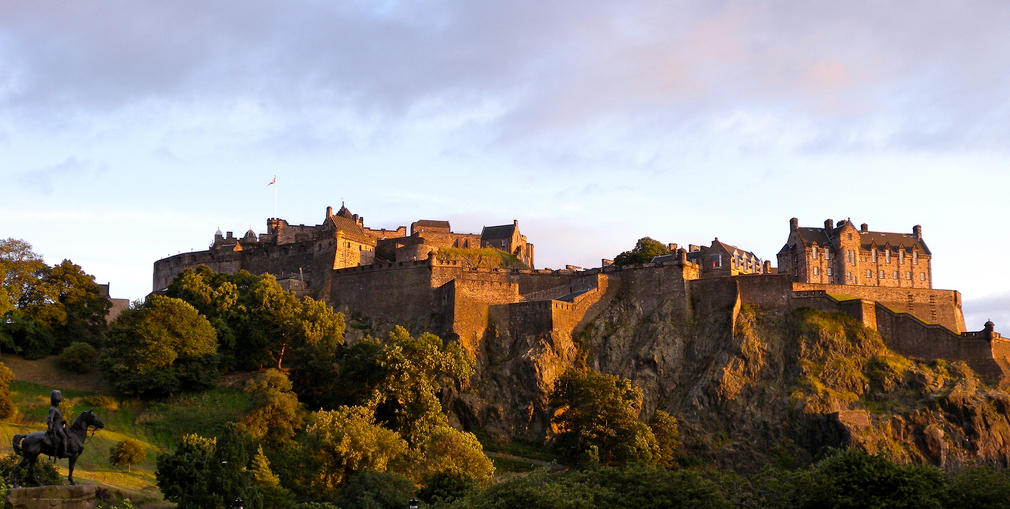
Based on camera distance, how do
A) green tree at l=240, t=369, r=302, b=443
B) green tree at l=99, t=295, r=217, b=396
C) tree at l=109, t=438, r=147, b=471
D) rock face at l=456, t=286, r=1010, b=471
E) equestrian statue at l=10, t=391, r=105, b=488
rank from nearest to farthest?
equestrian statue at l=10, t=391, r=105, b=488, tree at l=109, t=438, r=147, b=471, green tree at l=240, t=369, r=302, b=443, green tree at l=99, t=295, r=217, b=396, rock face at l=456, t=286, r=1010, b=471

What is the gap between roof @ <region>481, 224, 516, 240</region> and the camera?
103 m

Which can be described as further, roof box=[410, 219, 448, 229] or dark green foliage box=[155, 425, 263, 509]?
roof box=[410, 219, 448, 229]

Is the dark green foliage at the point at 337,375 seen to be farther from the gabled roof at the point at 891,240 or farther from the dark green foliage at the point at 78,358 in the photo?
the gabled roof at the point at 891,240

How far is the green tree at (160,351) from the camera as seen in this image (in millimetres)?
66812

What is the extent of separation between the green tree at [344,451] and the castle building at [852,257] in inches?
1673

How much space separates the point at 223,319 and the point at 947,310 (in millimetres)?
51112

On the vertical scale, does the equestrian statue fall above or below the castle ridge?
below

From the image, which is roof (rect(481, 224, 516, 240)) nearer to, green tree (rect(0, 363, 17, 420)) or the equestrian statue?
green tree (rect(0, 363, 17, 420))

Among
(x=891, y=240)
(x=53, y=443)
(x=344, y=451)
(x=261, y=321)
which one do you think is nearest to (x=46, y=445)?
(x=53, y=443)

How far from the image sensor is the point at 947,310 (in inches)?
3063

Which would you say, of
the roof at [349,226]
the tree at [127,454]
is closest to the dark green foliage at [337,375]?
the tree at [127,454]

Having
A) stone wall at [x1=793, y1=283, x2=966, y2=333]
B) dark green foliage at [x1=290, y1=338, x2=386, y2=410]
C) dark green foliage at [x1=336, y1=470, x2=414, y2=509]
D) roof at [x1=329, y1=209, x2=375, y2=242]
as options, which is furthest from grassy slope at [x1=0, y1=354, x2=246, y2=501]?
stone wall at [x1=793, y1=283, x2=966, y2=333]

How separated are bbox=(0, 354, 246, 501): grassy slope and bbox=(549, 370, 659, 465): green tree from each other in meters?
20.0

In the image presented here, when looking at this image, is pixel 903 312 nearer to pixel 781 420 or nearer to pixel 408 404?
pixel 781 420
